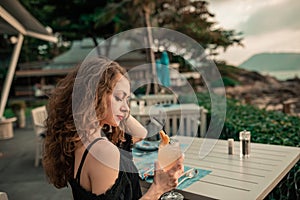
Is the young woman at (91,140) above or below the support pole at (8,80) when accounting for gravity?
below

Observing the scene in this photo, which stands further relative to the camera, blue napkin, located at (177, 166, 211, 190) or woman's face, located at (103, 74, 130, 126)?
blue napkin, located at (177, 166, 211, 190)

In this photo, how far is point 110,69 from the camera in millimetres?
1276

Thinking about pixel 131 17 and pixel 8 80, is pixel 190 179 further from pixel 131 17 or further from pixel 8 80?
pixel 131 17

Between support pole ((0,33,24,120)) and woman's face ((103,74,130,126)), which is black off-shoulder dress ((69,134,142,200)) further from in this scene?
support pole ((0,33,24,120))

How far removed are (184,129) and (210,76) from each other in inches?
219

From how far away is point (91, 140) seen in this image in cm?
115

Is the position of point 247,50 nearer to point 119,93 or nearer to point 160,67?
point 160,67

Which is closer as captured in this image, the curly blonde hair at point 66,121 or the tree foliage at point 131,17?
the curly blonde hair at point 66,121

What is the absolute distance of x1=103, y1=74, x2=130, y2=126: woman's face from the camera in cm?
124

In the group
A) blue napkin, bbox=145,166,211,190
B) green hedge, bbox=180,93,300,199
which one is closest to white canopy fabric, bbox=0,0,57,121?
green hedge, bbox=180,93,300,199

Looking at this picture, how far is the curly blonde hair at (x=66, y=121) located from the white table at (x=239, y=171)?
1.79ft

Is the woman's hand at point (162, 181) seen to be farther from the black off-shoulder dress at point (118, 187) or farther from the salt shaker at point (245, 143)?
the salt shaker at point (245, 143)

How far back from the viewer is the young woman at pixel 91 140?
42.4 inches

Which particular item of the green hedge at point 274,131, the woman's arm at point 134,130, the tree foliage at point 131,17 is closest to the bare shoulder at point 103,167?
the woman's arm at point 134,130
